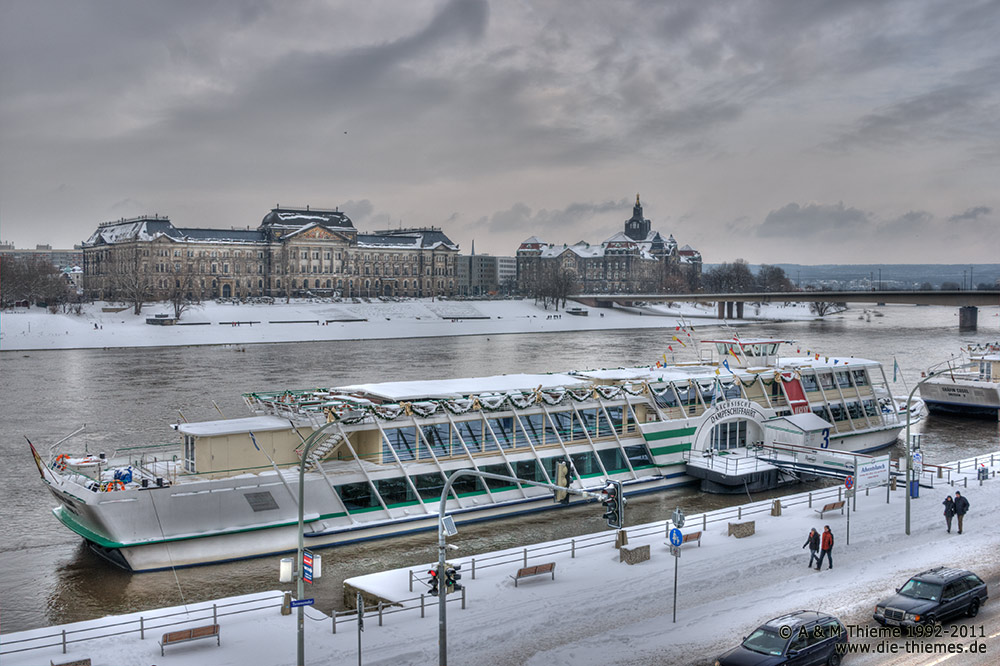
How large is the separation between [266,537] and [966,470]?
87.3 feet

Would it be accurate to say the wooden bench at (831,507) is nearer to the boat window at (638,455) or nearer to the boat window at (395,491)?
the boat window at (638,455)

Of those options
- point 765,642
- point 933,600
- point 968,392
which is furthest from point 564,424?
point 968,392

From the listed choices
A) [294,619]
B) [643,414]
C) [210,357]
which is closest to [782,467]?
[643,414]

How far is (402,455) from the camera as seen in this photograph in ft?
106

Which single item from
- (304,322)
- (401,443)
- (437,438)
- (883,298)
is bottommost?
(401,443)

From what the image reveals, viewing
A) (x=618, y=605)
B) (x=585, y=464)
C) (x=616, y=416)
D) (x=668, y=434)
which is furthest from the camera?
(x=616, y=416)

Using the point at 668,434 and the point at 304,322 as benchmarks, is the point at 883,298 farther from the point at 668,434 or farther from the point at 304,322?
the point at 668,434

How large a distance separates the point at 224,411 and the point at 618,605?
1597 inches

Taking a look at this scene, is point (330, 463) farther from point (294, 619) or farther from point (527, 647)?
point (527, 647)

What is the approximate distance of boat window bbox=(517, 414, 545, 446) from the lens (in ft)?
116

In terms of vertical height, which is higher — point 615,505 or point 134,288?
point 134,288

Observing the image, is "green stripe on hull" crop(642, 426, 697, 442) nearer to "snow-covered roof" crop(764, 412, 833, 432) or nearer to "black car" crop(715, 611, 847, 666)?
"snow-covered roof" crop(764, 412, 833, 432)

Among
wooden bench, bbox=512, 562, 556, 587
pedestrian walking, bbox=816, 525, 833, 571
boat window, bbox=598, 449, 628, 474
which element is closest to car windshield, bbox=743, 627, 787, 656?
wooden bench, bbox=512, 562, 556, 587

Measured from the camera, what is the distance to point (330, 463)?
103ft
